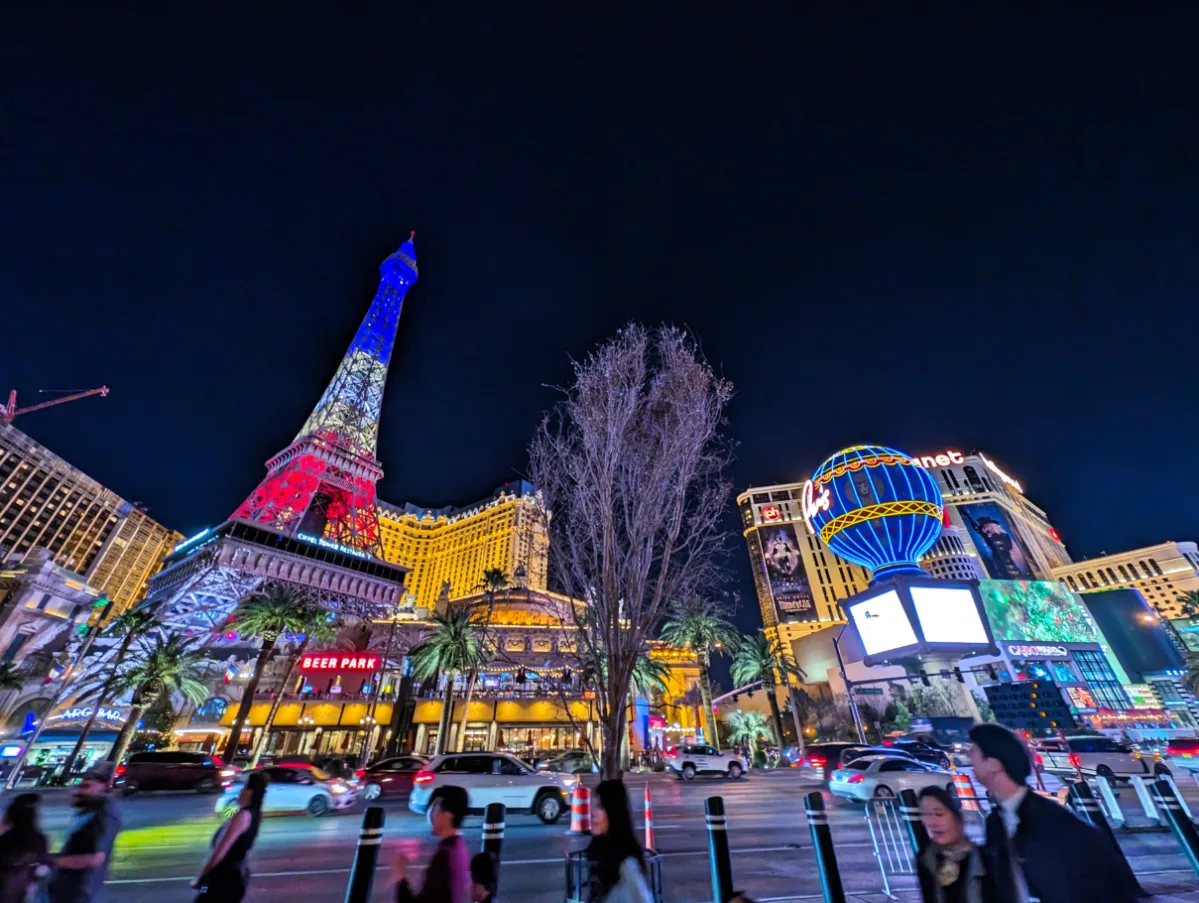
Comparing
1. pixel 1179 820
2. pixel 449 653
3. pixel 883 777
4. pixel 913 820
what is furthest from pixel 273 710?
pixel 1179 820

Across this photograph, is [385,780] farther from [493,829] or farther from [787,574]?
[787,574]

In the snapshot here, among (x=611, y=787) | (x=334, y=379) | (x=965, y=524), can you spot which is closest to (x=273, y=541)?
(x=334, y=379)

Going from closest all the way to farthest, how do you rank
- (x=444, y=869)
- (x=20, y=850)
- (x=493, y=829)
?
(x=444, y=869) < (x=20, y=850) < (x=493, y=829)

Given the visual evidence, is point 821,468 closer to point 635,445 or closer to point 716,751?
point 716,751

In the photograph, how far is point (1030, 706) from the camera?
36.9m

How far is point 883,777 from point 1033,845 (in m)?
13.7

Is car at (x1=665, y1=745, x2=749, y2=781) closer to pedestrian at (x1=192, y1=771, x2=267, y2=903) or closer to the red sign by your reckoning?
pedestrian at (x1=192, y1=771, x2=267, y2=903)

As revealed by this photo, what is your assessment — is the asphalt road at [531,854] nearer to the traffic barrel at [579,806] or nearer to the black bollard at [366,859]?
the traffic barrel at [579,806]

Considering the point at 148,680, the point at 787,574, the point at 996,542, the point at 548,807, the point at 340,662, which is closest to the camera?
the point at 548,807

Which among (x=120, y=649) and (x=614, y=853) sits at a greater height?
(x=120, y=649)

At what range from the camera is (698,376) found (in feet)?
37.5

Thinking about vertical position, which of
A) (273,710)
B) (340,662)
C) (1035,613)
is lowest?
(273,710)

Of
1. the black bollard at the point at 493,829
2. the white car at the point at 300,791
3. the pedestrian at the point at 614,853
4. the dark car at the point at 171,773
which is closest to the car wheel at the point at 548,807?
the white car at the point at 300,791

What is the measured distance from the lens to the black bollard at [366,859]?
14.5 feet
